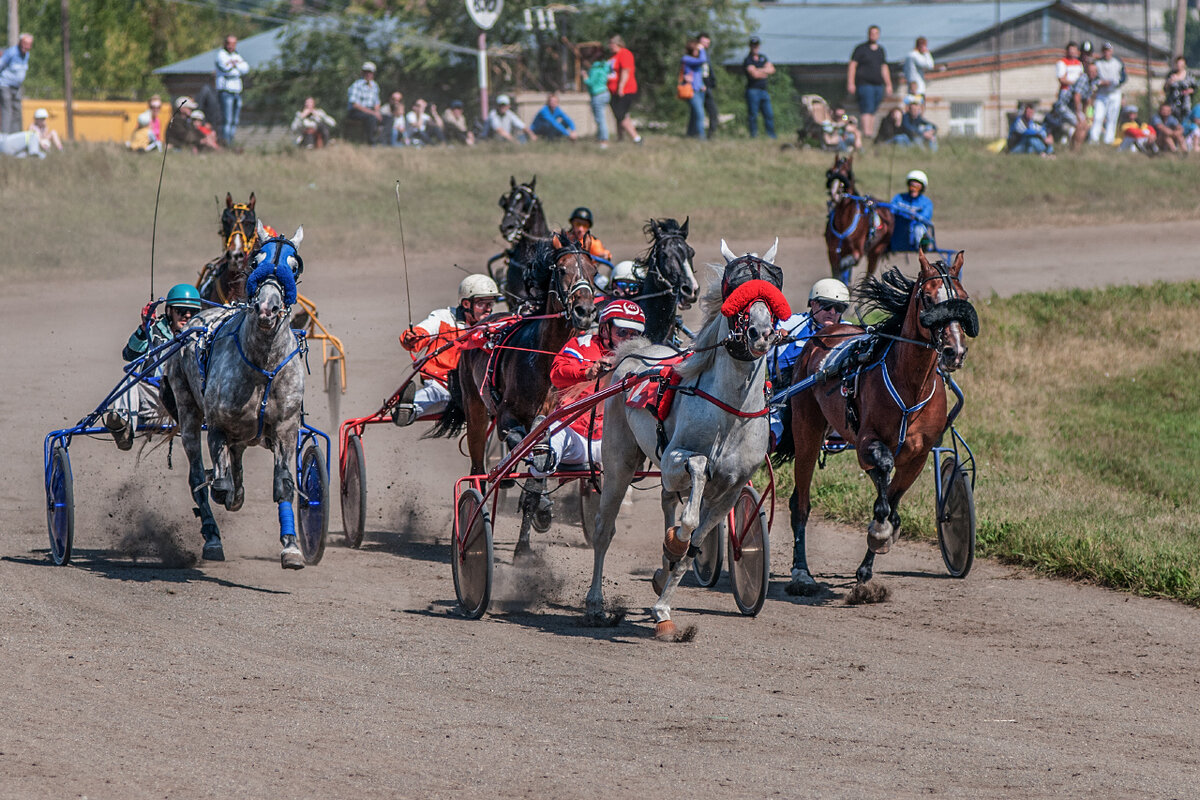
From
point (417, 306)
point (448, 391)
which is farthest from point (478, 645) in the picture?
point (417, 306)

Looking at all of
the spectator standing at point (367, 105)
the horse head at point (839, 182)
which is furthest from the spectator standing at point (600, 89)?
the horse head at point (839, 182)

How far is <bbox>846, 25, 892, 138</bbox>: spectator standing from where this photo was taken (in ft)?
90.6

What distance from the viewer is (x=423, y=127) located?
94.1 feet

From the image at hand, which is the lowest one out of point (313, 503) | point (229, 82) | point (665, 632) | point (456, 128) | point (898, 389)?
point (665, 632)

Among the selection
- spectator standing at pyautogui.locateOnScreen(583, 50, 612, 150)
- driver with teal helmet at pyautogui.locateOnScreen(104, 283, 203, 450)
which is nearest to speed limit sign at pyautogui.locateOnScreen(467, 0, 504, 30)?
spectator standing at pyautogui.locateOnScreen(583, 50, 612, 150)

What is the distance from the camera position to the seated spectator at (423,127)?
2862cm

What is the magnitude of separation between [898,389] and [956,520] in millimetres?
1372

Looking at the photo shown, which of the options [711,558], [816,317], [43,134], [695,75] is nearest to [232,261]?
[816,317]

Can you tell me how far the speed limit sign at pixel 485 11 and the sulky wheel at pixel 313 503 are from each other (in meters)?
21.7

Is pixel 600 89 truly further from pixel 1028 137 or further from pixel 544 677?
pixel 544 677

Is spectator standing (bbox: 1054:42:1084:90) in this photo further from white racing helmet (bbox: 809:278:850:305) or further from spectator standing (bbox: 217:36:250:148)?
white racing helmet (bbox: 809:278:850:305)

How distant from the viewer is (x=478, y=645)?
25.6 feet

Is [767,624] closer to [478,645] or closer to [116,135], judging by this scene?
[478,645]

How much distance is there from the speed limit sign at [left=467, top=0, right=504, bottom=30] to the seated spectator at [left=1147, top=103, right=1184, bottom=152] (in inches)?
503
